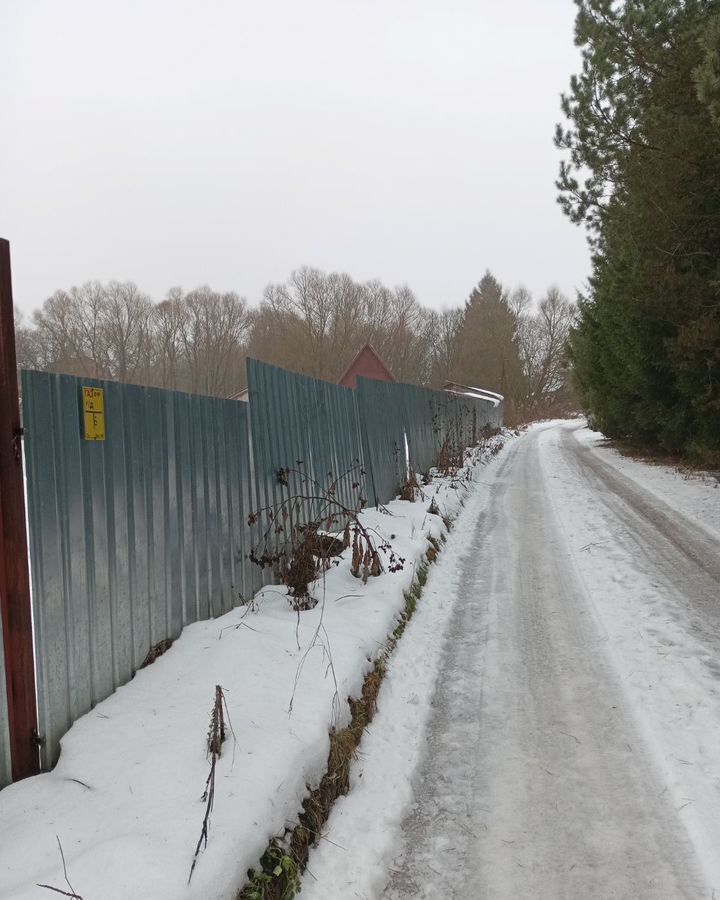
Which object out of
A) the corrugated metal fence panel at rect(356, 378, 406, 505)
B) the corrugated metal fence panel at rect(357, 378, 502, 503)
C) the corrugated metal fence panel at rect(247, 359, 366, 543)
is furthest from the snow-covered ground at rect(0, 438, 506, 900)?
the corrugated metal fence panel at rect(357, 378, 502, 503)

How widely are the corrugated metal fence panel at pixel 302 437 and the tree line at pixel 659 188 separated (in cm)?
589

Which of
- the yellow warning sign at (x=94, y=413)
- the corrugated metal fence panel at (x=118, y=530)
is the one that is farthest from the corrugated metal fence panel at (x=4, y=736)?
the yellow warning sign at (x=94, y=413)

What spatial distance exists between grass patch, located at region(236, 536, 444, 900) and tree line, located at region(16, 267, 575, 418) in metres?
43.6

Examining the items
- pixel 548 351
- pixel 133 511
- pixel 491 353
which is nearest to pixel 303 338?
pixel 491 353

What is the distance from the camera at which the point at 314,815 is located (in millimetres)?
2398

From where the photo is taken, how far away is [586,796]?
256 cm

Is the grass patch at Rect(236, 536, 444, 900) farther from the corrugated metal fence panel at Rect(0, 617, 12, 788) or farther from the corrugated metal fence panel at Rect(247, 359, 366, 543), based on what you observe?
the corrugated metal fence panel at Rect(247, 359, 366, 543)

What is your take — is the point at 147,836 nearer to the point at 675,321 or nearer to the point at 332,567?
the point at 332,567

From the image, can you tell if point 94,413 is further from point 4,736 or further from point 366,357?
point 366,357

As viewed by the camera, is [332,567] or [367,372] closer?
[332,567]

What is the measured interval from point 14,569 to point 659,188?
10879 millimetres

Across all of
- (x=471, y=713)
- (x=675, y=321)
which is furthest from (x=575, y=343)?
(x=471, y=713)

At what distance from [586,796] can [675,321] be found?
10516 millimetres

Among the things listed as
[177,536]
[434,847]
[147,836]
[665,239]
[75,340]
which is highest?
[75,340]
